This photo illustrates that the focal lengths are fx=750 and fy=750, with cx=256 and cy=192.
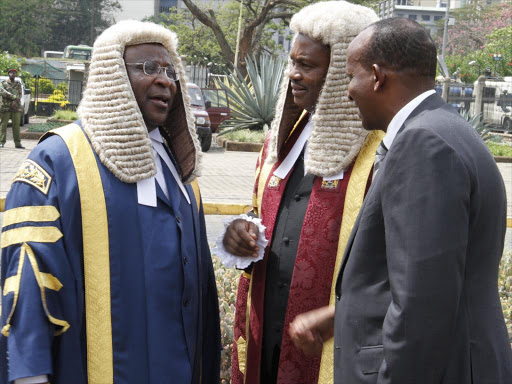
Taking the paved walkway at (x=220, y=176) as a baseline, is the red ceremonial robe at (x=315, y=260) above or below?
above

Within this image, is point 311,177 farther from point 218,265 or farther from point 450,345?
point 218,265

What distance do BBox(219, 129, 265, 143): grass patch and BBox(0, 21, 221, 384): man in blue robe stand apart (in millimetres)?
16511

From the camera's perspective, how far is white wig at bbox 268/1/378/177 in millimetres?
3184

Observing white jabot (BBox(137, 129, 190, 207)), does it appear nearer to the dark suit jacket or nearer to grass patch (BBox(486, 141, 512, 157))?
the dark suit jacket

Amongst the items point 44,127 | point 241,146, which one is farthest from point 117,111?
point 44,127

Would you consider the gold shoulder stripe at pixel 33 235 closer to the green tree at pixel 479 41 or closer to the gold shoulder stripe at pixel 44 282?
the gold shoulder stripe at pixel 44 282

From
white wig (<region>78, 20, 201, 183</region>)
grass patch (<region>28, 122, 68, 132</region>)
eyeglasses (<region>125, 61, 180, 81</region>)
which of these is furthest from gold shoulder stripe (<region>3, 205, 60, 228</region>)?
grass patch (<region>28, 122, 68, 132</region>)

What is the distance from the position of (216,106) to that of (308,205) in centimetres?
2011

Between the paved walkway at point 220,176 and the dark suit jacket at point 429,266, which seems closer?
the dark suit jacket at point 429,266

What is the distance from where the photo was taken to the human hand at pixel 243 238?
3246mm

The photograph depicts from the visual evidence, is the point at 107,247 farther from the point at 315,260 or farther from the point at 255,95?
the point at 255,95

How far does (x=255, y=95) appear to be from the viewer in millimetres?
18734

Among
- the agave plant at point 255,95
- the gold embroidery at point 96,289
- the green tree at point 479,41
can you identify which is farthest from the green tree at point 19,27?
the gold embroidery at point 96,289

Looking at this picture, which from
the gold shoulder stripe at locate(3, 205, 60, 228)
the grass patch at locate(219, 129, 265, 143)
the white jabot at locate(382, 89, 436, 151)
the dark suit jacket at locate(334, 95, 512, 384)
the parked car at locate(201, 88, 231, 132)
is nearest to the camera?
the dark suit jacket at locate(334, 95, 512, 384)
